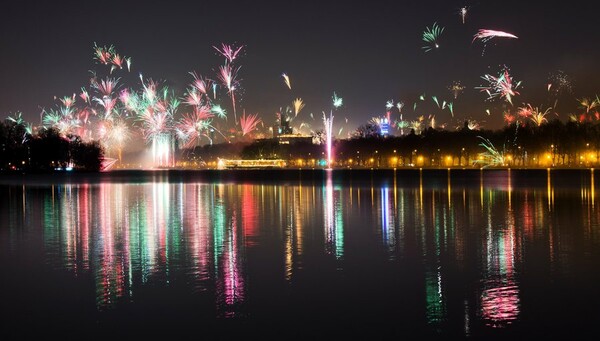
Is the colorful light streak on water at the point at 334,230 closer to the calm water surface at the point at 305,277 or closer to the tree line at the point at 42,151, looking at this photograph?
the calm water surface at the point at 305,277

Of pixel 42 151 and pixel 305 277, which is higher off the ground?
pixel 42 151

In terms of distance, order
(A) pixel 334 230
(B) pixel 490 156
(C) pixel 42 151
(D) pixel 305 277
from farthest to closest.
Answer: (B) pixel 490 156
(C) pixel 42 151
(A) pixel 334 230
(D) pixel 305 277

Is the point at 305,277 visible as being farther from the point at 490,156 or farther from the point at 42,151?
the point at 490,156

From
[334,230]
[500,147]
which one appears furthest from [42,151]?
[334,230]

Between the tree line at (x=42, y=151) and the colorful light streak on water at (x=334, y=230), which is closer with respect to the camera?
the colorful light streak on water at (x=334, y=230)

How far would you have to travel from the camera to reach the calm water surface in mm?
11469

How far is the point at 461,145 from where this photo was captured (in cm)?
16988

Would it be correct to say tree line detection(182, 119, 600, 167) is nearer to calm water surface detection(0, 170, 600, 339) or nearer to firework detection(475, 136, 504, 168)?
firework detection(475, 136, 504, 168)

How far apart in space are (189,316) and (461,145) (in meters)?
163

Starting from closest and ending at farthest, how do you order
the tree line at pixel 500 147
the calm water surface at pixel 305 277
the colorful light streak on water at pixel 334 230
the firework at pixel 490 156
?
the calm water surface at pixel 305 277 → the colorful light streak on water at pixel 334 230 → the tree line at pixel 500 147 → the firework at pixel 490 156

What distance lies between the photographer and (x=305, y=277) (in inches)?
610

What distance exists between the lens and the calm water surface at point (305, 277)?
452 inches

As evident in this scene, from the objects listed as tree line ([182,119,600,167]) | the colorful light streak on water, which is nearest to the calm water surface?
the colorful light streak on water

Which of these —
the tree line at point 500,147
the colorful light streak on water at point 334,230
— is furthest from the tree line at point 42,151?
the colorful light streak on water at point 334,230
